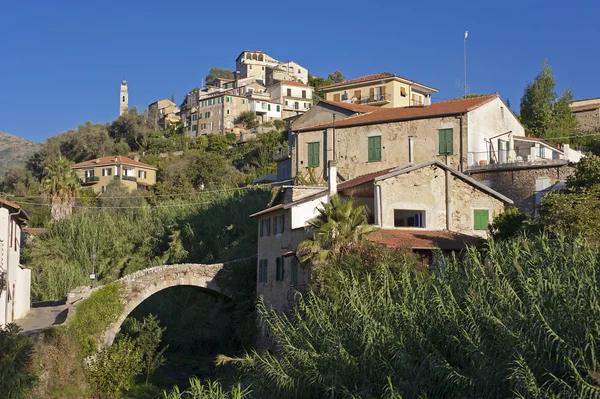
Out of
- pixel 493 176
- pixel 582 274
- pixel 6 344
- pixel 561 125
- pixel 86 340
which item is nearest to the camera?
pixel 582 274

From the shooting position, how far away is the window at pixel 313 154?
45.8 m

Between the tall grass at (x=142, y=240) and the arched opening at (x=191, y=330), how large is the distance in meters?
3.50

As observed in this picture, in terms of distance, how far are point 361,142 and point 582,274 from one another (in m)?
25.8

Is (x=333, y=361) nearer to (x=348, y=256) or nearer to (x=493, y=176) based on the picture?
(x=348, y=256)

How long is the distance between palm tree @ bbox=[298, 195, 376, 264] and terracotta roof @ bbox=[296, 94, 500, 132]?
42.9ft

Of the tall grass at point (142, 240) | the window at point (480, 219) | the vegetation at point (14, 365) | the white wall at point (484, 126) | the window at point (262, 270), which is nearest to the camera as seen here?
the vegetation at point (14, 365)

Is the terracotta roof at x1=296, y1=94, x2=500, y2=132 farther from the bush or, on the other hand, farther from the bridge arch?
the bush

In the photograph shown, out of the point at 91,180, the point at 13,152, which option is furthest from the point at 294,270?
the point at 13,152

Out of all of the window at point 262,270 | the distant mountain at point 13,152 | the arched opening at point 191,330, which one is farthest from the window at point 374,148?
the distant mountain at point 13,152

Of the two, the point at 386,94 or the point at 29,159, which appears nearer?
the point at 386,94

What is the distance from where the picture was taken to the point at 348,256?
1152 inches

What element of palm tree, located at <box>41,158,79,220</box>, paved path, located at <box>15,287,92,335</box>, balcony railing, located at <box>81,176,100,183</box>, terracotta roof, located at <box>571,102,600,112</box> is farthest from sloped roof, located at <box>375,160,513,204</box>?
balcony railing, located at <box>81,176,100,183</box>

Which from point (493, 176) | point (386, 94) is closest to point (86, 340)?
point (493, 176)

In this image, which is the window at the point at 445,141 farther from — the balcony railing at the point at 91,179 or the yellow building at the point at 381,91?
the balcony railing at the point at 91,179
